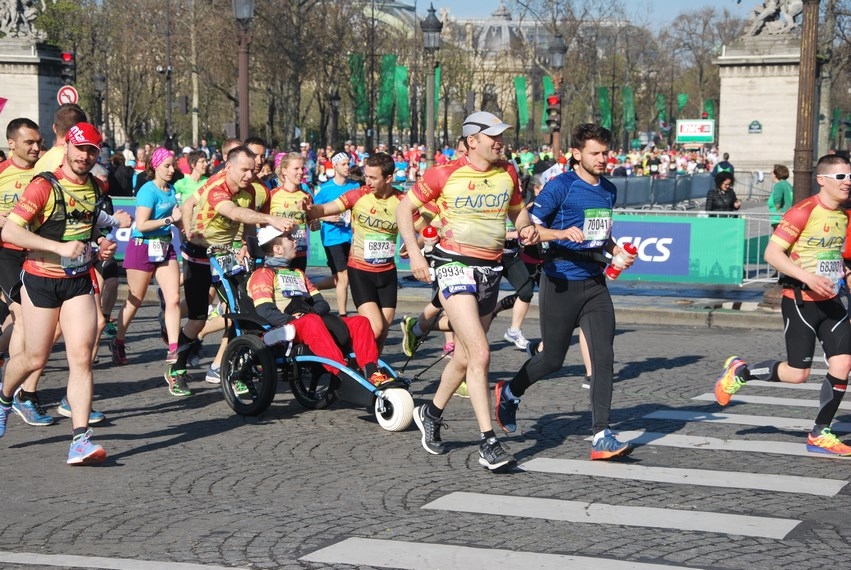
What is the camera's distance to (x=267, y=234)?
9875mm

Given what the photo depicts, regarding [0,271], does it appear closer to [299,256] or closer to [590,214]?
[299,256]

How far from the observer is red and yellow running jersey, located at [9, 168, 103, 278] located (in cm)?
792

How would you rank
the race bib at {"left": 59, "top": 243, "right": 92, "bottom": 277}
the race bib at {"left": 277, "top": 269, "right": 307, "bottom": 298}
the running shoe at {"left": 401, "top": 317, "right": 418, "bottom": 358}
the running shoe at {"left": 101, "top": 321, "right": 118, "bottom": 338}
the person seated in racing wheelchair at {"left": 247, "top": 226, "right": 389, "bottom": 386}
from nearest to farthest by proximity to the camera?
the race bib at {"left": 59, "top": 243, "right": 92, "bottom": 277} < the person seated in racing wheelchair at {"left": 247, "top": 226, "right": 389, "bottom": 386} < the race bib at {"left": 277, "top": 269, "right": 307, "bottom": 298} < the running shoe at {"left": 401, "top": 317, "right": 418, "bottom": 358} < the running shoe at {"left": 101, "top": 321, "right": 118, "bottom": 338}

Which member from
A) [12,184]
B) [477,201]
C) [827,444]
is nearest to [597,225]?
[477,201]

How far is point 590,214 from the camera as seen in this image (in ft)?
27.3

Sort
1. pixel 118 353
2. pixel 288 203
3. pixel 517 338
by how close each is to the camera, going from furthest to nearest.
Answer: pixel 517 338 → pixel 118 353 → pixel 288 203

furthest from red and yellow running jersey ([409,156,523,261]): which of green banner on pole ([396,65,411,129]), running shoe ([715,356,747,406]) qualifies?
green banner on pole ([396,65,411,129])

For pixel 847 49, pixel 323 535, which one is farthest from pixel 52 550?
pixel 847 49

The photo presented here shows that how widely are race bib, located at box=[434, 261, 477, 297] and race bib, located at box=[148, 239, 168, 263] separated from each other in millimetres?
4053

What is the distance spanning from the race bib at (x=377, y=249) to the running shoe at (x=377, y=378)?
1.69m

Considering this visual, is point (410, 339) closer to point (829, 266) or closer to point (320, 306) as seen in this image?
point (320, 306)

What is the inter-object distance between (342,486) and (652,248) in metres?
11.1

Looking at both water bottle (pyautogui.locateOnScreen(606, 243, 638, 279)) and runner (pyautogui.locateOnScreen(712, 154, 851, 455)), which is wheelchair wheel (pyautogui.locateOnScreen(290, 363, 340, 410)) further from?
runner (pyautogui.locateOnScreen(712, 154, 851, 455))

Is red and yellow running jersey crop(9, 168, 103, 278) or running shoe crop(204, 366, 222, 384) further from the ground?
red and yellow running jersey crop(9, 168, 103, 278)
